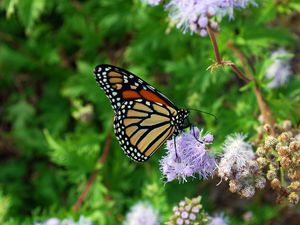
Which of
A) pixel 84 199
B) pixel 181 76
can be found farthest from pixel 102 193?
pixel 181 76

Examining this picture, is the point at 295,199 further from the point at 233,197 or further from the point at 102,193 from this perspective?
the point at 233,197

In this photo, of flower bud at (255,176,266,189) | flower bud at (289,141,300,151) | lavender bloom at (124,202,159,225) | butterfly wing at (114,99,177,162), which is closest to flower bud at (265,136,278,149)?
flower bud at (289,141,300,151)

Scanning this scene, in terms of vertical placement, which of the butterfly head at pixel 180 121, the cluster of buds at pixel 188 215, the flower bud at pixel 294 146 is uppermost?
the butterfly head at pixel 180 121

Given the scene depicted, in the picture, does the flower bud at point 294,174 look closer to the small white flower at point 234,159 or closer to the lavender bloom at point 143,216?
the small white flower at point 234,159

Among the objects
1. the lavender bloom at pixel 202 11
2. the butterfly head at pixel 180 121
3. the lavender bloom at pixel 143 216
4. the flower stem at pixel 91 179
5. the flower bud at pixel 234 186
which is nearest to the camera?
the flower bud at pixel 234 186

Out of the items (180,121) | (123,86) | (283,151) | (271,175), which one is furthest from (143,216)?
(283,151)

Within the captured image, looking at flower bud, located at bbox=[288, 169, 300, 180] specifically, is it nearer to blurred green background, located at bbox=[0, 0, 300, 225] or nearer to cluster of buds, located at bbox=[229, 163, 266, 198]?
cluster of buds, located at bbox=[229, 163, 266, 198]

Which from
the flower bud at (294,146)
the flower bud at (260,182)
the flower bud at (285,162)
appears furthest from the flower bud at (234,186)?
the flower bud at (294,146)
